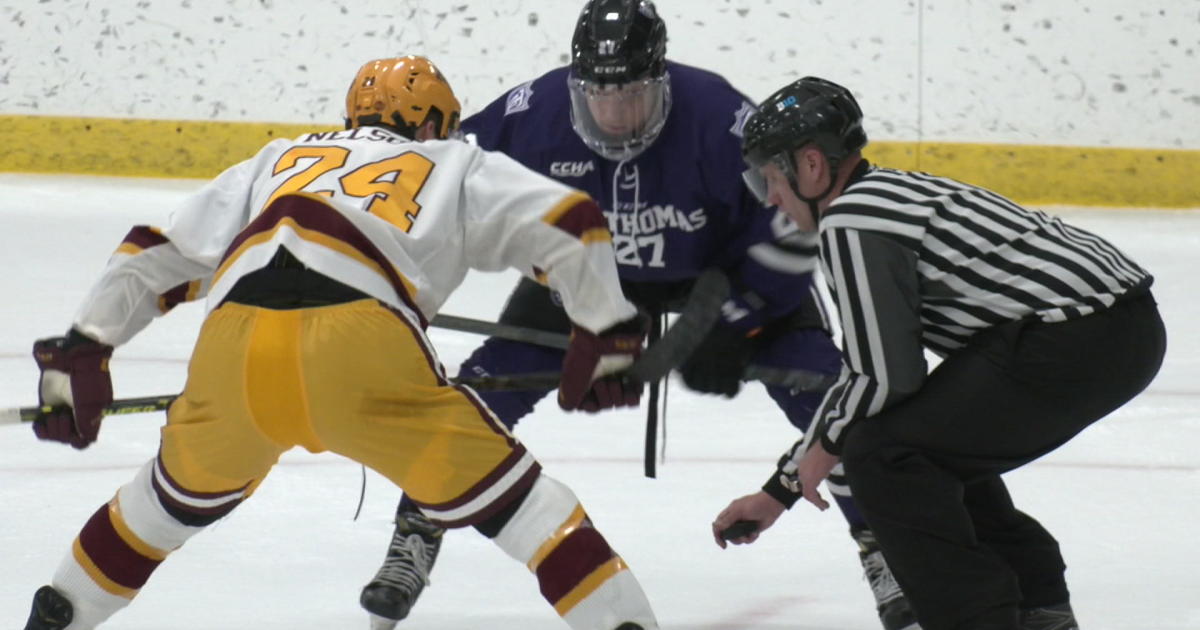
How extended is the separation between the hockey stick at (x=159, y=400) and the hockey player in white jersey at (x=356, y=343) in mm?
31

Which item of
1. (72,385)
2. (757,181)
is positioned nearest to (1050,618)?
(757,181)

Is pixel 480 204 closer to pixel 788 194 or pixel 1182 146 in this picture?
pixel 788 194

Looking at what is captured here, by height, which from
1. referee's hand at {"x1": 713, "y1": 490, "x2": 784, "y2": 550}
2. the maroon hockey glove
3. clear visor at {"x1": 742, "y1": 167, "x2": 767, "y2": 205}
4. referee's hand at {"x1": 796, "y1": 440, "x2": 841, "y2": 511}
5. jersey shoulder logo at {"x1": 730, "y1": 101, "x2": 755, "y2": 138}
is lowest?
referee's hand at {"x1": 713, "y1": 490, "x2": 784, "y2": 550}

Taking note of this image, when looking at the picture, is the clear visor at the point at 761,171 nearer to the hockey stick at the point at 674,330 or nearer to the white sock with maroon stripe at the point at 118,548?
the hockey stick at the point at 674,330

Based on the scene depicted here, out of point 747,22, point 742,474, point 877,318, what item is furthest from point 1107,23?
point 877,318

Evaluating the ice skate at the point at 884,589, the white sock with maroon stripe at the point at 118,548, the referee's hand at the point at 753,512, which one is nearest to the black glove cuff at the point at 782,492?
the referee's hand at the point at 753,512

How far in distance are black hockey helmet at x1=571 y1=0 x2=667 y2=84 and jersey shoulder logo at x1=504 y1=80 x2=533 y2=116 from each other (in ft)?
0.58

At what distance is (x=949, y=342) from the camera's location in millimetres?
1994

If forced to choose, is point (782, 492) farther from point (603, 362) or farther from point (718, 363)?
point (718, 363)

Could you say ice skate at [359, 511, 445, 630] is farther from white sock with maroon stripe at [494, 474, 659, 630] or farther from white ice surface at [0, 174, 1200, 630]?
white sock with maroon stripe at [494, 474, 659, 630]

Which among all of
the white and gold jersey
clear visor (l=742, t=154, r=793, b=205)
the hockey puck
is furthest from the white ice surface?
clear visor (l=742, t=154, r=793, b=205)

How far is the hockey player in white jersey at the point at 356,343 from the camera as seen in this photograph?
1.81 metres

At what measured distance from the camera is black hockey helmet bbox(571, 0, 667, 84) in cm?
239

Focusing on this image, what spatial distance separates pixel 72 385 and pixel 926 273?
41.9 inches
